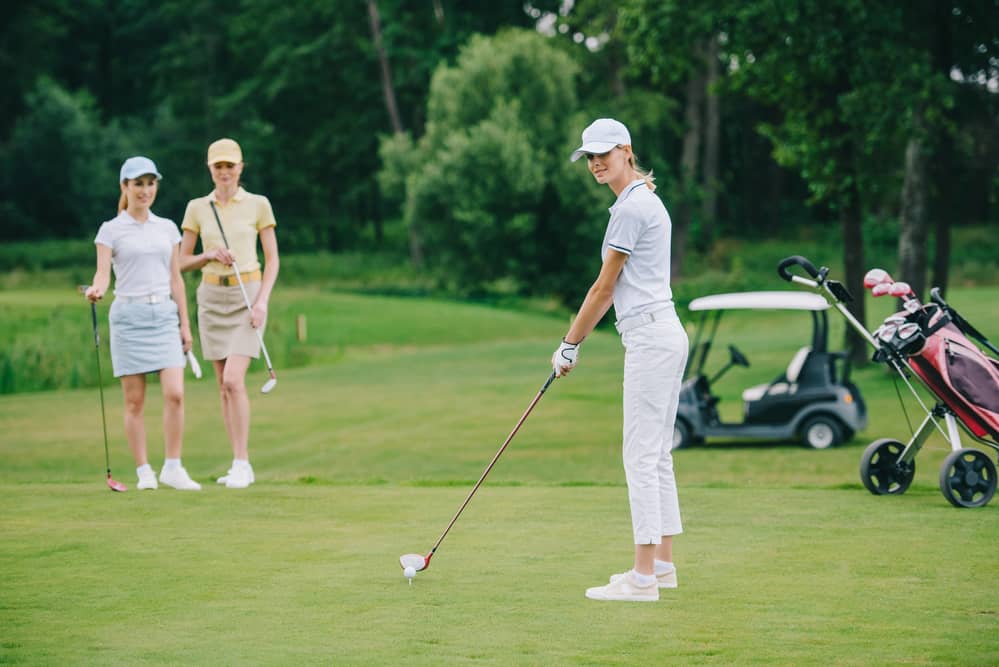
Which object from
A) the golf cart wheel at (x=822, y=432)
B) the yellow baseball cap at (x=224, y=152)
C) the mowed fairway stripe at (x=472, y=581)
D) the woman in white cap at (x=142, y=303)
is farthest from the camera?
the golf cart wheel at (x=822, y=432)

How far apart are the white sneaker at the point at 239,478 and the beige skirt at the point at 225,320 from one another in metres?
0.71

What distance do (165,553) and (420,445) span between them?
7438mm

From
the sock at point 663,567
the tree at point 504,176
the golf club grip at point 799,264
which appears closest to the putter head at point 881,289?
the golf club grip at point 799,264

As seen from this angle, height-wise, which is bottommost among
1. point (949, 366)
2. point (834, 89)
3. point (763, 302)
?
point (763, 302)

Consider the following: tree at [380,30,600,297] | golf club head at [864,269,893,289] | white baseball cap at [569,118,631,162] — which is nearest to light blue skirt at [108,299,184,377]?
white baseball cap at [569,118,631,162]

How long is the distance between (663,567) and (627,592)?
1.07 feet

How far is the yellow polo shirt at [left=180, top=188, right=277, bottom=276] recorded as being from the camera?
841 centimetres

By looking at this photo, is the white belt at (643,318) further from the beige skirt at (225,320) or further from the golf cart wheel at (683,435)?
the golf cart wheel at (683,435)

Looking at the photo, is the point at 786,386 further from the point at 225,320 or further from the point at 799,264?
the point at 225,320

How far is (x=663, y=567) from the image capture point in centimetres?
545

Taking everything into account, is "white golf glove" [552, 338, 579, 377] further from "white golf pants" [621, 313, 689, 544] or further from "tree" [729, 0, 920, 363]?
"tree" [729, 0, 920, 363]

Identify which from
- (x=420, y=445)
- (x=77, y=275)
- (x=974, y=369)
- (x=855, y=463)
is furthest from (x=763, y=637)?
(x=77, y=275)

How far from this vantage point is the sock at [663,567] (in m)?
5.45

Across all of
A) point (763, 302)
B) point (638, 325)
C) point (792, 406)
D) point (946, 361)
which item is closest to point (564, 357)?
point (638, 325)
